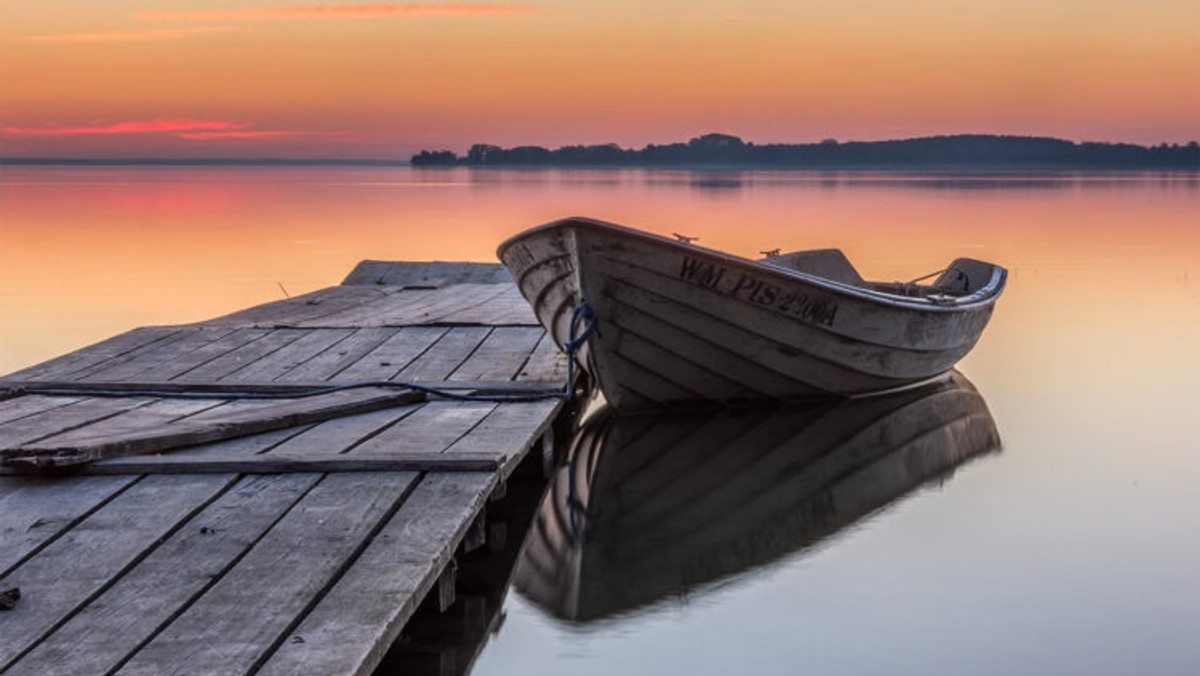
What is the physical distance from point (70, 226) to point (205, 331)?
2567 cm

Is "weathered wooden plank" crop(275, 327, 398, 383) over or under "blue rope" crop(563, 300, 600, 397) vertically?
under

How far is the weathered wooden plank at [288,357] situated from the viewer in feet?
28.3

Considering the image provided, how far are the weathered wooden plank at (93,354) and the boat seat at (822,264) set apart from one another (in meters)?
4.75

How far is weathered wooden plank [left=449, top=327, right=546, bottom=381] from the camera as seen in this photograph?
345 inches

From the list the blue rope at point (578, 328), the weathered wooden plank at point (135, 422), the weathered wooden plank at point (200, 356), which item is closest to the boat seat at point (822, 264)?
the blue rope at point (578, 328)

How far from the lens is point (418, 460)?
6.01 meters

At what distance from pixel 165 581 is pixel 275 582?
32 cm

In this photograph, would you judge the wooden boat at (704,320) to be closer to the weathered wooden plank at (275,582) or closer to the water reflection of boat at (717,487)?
the water reflection of boat at (717,487)

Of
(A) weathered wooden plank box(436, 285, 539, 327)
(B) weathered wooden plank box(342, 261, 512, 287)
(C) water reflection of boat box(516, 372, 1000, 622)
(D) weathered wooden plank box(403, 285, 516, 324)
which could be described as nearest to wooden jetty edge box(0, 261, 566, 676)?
(C) water reflection of boat box(516, 372, 1000, 622)

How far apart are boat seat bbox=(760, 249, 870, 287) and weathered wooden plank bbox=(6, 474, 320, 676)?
285 inches

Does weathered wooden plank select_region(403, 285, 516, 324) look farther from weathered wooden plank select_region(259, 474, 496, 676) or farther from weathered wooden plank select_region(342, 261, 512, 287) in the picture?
weathered wooden plank select_region(259, 474, 496, 676)

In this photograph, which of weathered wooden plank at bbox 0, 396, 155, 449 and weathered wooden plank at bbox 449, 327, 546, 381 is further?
weathered wooden plank at bbox 449, 327, 546, 381

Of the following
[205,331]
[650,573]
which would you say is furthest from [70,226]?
[650,573]

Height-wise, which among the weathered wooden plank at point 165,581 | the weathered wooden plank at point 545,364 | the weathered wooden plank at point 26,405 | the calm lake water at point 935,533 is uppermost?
the weathered wooden plank at point 165,581
